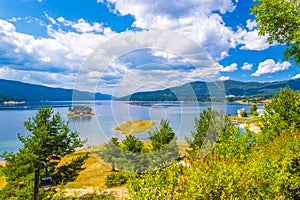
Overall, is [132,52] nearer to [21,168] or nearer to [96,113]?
[96,113]

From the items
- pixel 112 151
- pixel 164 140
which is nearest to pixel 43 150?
pixel 112 151

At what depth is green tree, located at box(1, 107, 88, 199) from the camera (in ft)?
28.4

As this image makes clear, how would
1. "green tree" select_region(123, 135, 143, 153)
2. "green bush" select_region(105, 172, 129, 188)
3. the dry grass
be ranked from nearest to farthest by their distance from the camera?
the dry grass, "green tree" select_region(123, 135, 143, 153), "green bush" select_region(105, 172, 129, 188)

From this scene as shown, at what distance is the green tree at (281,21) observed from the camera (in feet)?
25.7

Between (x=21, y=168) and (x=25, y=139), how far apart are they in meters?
1.45

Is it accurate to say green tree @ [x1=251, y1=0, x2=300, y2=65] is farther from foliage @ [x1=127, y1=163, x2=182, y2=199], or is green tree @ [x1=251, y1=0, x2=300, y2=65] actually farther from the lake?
foliage @ [x1=127, y1=163, x2=182, y2=199]

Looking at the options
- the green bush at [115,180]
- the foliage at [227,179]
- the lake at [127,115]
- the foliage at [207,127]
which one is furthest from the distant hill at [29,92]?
the foliage at [227,179]

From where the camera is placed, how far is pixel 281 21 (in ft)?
27.5

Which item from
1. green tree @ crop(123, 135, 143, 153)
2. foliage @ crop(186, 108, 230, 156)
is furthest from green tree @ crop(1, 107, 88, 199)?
foliage @ crop(186, 108, 230, 156)

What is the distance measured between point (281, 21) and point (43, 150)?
402 inches

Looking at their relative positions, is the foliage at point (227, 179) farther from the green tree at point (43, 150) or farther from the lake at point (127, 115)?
the green tree at point (43, 150)

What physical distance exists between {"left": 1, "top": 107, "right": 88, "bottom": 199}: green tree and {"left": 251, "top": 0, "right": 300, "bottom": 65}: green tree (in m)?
8.54

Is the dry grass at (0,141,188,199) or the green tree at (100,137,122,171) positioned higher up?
the green tree at (100,137,122,171)

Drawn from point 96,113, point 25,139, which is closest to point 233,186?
point 96,113
